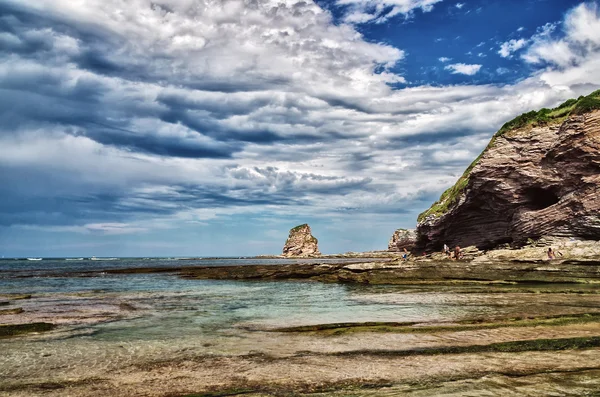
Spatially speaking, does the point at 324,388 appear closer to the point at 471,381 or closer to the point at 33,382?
the point at 471,381

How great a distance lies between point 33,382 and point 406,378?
22.8 ft

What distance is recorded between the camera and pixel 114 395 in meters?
6.71

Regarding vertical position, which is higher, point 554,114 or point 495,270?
point 554,114

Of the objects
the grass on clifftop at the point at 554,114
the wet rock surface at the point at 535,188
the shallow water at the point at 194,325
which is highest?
the grass on clifftop at the point at 554,114

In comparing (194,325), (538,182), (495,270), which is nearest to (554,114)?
(538,182)

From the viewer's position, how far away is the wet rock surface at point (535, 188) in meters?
38.0

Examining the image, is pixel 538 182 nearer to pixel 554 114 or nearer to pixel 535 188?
pixel 535 188

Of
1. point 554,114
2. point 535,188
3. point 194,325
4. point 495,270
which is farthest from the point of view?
point 554,114

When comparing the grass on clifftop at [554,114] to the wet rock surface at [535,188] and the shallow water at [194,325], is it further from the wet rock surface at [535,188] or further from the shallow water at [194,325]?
the shallow water at [194,325]

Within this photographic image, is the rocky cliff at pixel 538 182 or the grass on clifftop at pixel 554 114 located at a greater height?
the grass on clifftop at pixel 554 114

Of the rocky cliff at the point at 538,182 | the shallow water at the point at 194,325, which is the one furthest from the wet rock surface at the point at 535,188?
the shallow water at the point at 194,325

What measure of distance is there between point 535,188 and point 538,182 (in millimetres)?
1264

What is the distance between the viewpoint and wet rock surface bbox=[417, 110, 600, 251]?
38031 mm

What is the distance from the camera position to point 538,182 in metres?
43.1
